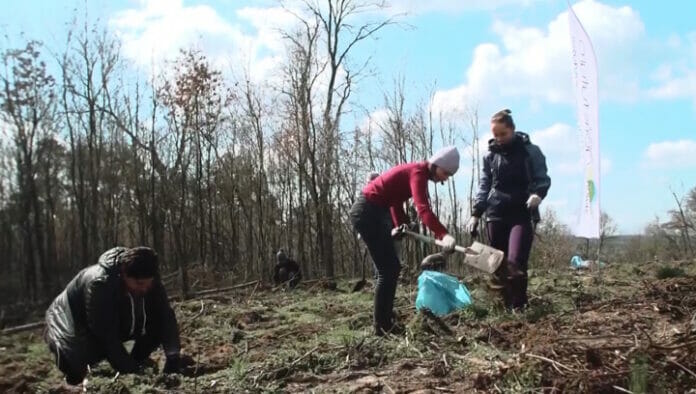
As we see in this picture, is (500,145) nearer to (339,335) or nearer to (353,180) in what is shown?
(339,335)

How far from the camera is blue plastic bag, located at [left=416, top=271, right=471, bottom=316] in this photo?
18.2 ft

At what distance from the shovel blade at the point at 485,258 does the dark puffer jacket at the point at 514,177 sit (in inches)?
19.1

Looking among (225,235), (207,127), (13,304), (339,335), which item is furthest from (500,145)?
(225,235)

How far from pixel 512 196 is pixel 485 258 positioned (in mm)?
610

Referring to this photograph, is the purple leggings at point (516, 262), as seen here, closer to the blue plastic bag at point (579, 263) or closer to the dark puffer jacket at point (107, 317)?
the dark puffer jacket at point (107, 317)

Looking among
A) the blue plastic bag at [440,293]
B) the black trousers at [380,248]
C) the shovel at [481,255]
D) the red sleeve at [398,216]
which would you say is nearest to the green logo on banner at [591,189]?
the blue plastic bag at [440,293]

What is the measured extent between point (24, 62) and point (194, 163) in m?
7.02

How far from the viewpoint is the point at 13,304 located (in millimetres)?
15594

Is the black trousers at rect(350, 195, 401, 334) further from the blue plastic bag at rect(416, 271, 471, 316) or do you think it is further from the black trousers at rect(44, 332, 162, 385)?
the black trousers at rect(44, 332, 162, 385)

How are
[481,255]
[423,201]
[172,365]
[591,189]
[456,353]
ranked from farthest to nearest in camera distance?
[591,189] < [481,255] < [423,201] < [172,365] < [456,353]

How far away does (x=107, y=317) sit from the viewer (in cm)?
386

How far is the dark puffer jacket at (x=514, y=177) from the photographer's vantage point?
15.9ft

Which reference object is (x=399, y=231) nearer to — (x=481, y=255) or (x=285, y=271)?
(x=481, y=255)

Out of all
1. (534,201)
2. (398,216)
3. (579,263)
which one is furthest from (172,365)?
(579,263)
